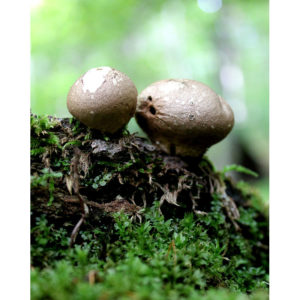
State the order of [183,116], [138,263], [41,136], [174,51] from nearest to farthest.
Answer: [138,263]
[41,136]
[183,116]
[174,51]

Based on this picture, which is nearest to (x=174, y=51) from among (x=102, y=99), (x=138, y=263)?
(x=102, y=99)

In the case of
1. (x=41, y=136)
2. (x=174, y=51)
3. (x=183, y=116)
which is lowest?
(x=41, y=136)

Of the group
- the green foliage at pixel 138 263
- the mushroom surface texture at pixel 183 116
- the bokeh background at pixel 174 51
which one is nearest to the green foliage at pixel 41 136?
the green foliage at pixel 138 263

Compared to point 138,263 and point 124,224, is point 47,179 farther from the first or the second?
point 138,263

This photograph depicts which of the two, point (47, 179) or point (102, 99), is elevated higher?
point (102, 99)

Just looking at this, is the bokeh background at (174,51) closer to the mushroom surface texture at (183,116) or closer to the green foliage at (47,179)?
the mushroom surface texture at (183,116)

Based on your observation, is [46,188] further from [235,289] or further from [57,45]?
[57,45]

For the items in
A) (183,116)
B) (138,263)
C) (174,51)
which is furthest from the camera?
(174,51)

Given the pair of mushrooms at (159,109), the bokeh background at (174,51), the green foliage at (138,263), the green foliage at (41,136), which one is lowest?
the green foliage at (138,263)
